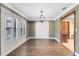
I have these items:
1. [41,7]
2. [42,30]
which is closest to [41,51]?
[41,7]

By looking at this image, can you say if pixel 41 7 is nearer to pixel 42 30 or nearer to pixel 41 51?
pixel 41 51

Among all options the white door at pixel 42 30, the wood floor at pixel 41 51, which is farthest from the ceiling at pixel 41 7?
the white door at pixel 42 30

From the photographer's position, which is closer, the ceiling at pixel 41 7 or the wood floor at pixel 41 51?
the ceiling at pixel 41 7

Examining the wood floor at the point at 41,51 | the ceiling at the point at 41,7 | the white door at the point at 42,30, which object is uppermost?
the ceiling at the point at 41,7

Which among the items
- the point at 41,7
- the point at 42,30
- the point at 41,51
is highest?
the point at 41,7

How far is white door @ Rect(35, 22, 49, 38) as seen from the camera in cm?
1391

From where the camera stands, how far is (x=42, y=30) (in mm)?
14031

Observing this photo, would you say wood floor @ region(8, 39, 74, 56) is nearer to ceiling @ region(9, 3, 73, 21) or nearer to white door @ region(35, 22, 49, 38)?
ceiling @ region(9, 3, 73, 21)

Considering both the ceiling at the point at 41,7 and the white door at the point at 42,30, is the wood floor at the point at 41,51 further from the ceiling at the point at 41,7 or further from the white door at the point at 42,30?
the white door at the point at 42,30

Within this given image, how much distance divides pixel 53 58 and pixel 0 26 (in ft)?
10.8

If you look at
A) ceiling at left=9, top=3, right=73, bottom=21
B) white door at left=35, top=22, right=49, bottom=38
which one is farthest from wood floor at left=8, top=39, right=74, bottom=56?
white door at left=35, top=22, right=49, bottom=38

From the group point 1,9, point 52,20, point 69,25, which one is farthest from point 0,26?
point 69,25

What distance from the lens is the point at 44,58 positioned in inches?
71.6

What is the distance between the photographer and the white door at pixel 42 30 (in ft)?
45.6
